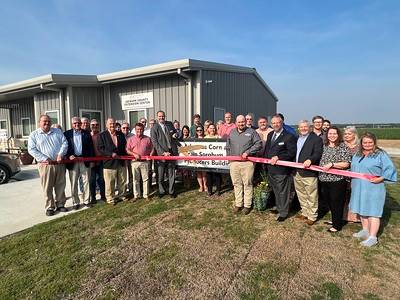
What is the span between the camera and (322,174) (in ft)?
14.0

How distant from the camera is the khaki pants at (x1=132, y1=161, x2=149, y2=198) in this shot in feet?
19.3

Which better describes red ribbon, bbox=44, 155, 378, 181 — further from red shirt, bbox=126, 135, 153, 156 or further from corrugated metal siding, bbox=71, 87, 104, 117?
corrugated metal siding, bbox=71, 87, 104, 117

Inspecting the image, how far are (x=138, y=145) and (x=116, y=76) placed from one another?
5.06 meters

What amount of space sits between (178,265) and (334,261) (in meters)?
1.89

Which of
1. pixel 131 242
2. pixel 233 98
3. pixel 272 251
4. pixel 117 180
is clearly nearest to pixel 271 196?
pixel 272 251

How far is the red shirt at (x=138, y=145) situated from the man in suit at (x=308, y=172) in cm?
305

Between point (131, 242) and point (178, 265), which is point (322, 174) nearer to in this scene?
point (178, 265)

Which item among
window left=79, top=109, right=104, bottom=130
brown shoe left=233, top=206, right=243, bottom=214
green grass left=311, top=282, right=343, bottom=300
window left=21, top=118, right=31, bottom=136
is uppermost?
window left=79, top=109, right=104, bottom=130

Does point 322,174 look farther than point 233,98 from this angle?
No

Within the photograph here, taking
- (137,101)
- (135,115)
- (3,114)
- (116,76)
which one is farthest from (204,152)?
(3,114)

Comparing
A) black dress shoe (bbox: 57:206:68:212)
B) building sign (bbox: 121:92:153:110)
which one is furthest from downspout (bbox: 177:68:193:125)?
black dress shoe (bbox: 57:206:68:212)

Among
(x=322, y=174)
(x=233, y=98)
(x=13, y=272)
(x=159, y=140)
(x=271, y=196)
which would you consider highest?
(x=233, y=98)

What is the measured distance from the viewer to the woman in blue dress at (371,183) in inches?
145

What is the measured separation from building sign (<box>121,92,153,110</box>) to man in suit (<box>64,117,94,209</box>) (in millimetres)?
4215
